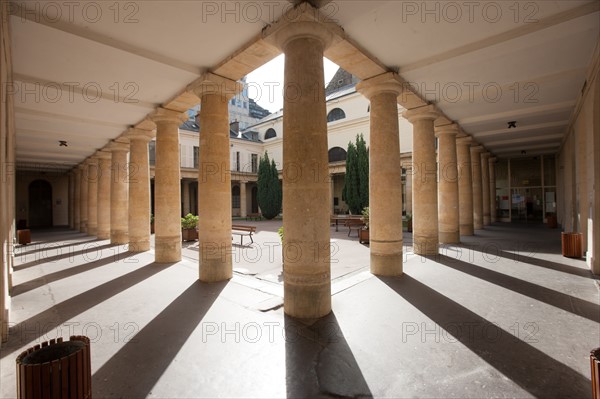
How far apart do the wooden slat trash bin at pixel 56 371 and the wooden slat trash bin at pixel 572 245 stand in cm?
1184

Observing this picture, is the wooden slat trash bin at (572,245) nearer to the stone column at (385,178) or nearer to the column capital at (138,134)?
the stone column at (385,178)

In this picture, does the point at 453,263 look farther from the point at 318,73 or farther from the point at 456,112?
the point at 318,73

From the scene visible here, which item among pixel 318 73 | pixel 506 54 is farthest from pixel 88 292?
pixel 506 54

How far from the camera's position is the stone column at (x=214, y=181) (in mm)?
7086

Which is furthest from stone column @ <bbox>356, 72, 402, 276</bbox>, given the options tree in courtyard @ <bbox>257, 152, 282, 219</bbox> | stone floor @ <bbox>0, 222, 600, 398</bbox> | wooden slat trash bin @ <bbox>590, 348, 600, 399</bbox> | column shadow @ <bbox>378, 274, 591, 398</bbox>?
tree in courtyard @ <bbox>257, 152, 282, 219</bbox>

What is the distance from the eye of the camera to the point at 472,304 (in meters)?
5.49

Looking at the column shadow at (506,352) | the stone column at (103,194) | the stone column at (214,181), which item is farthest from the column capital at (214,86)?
the stone column at (103,194)

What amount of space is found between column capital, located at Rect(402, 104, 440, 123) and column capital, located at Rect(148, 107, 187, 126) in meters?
7.23

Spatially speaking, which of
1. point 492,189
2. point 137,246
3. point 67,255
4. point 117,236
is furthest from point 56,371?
point 492,189

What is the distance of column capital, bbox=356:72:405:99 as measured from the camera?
7243mm

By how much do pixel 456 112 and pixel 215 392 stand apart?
465 inches

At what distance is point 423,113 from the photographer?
32.3 feet

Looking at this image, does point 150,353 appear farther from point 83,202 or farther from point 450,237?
point 83,202

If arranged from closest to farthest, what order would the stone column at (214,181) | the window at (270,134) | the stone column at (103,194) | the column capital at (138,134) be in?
the stone column at (214,181)
the column capital at (138,134)
the stone column at (103,194)
the window at (270,134)
